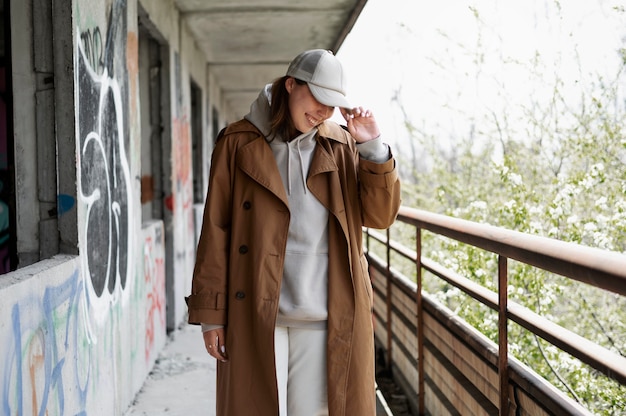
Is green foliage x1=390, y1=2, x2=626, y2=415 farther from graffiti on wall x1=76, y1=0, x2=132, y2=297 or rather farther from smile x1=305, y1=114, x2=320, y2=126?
smile x1=305, y1=114, x2=320, y2=126

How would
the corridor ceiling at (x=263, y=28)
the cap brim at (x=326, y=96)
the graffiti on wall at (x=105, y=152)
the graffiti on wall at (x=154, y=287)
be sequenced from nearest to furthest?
1. the cap brim at (x=326, y=96)
2. the graffiti on wall at (x=105, y=152)
3. the graffiti on wall at (x=154, y=287)
4. the corridor ceiling at (x=263, y=28)

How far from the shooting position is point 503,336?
2357mm

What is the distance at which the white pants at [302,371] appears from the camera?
84.4 inches

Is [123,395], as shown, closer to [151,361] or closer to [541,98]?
[151,361]

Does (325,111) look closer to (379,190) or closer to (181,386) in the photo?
(379,190)

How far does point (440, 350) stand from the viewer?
342cm

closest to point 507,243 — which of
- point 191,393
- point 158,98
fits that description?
point 191,393

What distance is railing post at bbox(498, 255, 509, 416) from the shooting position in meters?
2.31

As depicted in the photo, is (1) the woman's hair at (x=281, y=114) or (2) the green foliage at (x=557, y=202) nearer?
(1) the woman's hair at (x=281, y=114)

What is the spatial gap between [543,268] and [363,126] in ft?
2.33

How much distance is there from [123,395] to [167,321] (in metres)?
2.24

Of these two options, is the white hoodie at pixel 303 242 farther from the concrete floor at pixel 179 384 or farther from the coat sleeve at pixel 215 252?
the concrete floor at pixel 179 384

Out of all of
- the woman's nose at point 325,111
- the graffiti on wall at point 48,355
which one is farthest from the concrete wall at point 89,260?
the woman's nose at point 325,111

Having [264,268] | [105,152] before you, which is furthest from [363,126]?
[105,152]
